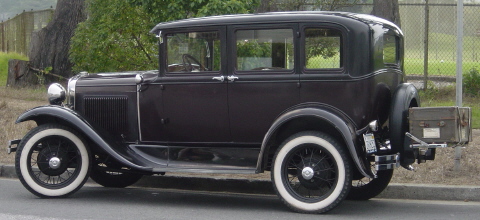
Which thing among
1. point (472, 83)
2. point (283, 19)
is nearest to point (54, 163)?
point (283, 19)

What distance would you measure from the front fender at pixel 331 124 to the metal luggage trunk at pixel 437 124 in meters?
0.60

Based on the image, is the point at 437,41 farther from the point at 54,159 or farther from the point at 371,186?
the point at 54,159

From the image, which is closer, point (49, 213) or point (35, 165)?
point (49, 213)

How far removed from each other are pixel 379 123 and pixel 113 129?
290 centimetres

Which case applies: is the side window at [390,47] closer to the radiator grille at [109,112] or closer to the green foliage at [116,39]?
the radiator grille at [109,112]

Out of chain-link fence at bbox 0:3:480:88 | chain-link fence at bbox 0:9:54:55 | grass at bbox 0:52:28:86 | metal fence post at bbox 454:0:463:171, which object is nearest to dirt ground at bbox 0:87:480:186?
metal fence post at bbox 454:0:463:171

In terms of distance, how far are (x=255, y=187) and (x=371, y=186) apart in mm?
1335

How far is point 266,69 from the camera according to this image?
730 cm

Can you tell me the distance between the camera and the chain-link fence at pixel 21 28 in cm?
2367

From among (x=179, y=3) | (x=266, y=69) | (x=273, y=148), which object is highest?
(x=179, y=3)

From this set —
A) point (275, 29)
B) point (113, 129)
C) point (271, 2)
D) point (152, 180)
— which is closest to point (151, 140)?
point (113, 129)

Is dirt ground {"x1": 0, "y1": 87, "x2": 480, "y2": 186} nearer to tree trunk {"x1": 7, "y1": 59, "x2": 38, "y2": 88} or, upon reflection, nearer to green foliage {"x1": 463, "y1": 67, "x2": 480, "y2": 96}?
green foliage {"x1": 463, "y1": 67, "x2": 480, "y2": 96}

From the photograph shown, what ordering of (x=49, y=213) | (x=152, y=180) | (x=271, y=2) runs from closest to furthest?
(x=49, y=213) → (x=152, y=180) → (x=271, y=2)

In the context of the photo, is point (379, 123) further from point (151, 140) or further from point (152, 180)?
point (152, 180)
